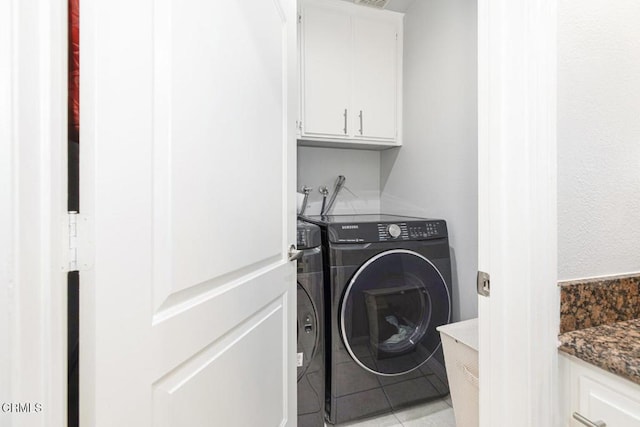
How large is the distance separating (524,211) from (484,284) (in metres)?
0.20

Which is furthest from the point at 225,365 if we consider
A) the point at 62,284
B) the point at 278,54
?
the point at 278,54

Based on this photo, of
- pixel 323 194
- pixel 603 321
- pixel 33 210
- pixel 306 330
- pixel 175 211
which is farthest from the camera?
pixel 323 194

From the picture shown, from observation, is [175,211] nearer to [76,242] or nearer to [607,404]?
[76,242]

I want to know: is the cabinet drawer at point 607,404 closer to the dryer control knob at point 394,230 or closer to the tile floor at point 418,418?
the dryer control knob at point 394,230

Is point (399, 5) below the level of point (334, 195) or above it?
above

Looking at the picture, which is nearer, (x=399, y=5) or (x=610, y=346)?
(x=610, y=346)

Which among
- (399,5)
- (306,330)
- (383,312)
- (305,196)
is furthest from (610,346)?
(399,5)

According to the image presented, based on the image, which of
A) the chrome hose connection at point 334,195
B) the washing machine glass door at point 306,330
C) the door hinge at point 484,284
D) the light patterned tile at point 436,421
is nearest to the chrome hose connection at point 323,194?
the chrome hose connection at point 334,195

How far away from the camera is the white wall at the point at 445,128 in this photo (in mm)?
1655

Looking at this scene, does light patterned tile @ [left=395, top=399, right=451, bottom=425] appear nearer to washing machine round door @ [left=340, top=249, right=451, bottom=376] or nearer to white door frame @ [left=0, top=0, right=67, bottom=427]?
washing machine round door @ [left=340, top=249, right=451, bottom=376]

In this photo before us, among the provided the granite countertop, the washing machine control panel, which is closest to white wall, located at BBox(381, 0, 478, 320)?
the washing machine control panel

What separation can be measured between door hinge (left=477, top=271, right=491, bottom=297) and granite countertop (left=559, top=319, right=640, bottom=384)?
177 millimetres

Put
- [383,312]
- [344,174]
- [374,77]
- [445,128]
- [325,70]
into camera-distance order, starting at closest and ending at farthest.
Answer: [383,312] → [445,128] → [325,70] → [374,77] → [344,174]

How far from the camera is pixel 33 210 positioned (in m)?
0.40
